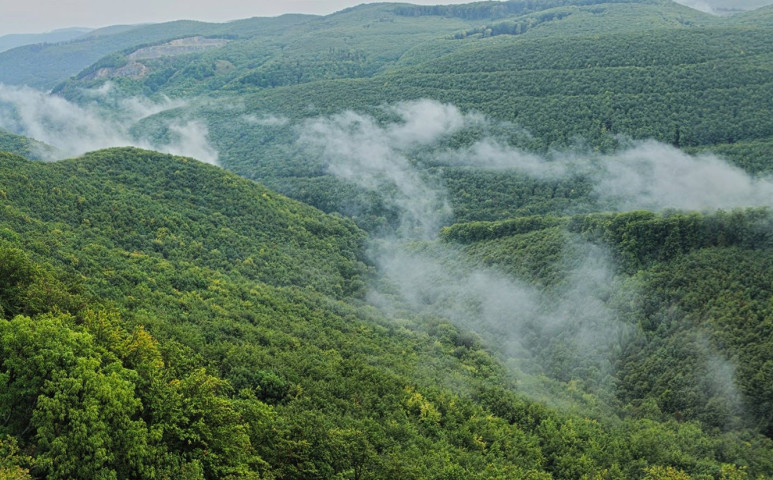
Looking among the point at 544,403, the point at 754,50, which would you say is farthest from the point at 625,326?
the point at 754,50

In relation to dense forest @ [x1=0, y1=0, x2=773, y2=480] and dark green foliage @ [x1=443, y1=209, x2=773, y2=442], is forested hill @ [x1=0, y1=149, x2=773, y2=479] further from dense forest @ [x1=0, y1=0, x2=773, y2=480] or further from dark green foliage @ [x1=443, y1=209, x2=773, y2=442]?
dark green foliage @ [x1=443, y1=209, x2=773, y2=442]

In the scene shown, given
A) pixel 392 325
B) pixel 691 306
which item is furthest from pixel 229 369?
pixel 691 306

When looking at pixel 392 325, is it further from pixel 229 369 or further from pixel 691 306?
pixel 691 306

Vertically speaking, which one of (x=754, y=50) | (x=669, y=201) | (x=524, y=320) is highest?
(x=754, y=50)

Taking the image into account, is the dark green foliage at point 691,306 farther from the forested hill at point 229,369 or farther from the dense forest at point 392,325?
the forested hill at point 229,369

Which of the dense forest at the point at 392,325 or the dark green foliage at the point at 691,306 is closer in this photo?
the dense forest at the point at 392,325

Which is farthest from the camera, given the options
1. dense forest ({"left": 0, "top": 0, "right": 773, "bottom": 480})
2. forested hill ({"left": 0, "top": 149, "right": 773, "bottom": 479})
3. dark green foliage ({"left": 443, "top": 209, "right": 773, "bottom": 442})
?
dark green foliage ({"left": 443, "top": 209, "right": 773, "bottom": 442})

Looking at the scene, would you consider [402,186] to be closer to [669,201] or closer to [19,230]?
[669,201]

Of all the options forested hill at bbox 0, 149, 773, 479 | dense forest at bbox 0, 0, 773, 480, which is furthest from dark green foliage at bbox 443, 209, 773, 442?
forested hill at bbox 0, 149, 773, 479

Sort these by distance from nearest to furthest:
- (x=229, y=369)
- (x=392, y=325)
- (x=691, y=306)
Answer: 1. (x=229, y=369)
2. (x=691, y=306)
3. (x=392, y=325)

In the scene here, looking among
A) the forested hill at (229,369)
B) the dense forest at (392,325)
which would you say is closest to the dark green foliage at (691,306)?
the dense forest at (392,325)

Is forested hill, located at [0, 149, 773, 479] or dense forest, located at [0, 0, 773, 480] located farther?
dense forest, located at [0, 0, 773, 480]
